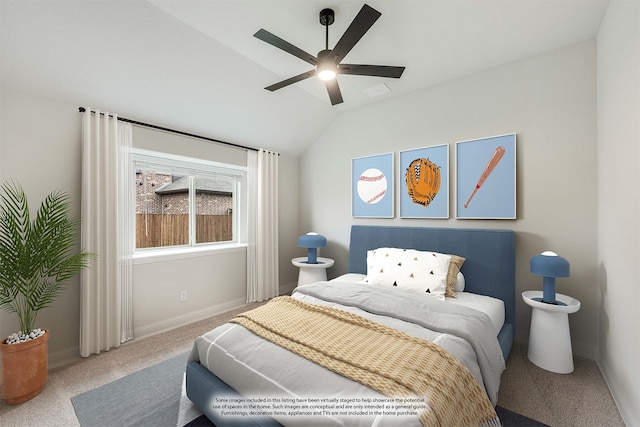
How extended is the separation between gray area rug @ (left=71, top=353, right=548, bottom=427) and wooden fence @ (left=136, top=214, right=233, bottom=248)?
1.51 metres

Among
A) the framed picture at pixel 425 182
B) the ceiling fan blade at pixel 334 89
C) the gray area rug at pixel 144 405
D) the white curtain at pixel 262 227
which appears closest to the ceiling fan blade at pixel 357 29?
the ceiling fan blade at pixel 334 89

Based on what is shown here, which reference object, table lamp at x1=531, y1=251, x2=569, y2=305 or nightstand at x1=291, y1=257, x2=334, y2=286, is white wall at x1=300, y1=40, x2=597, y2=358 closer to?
table lamp at x1=531, y1=251, x2=569, y2=305

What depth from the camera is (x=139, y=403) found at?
73.5 inches

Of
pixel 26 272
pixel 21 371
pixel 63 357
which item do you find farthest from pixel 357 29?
pixel 63 357

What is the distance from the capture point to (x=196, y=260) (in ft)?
11.0

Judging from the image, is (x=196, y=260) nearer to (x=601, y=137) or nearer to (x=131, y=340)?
(x=131, y=340)

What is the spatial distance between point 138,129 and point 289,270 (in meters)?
A: 2.75

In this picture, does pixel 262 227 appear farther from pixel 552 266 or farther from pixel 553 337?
pixel 553 337

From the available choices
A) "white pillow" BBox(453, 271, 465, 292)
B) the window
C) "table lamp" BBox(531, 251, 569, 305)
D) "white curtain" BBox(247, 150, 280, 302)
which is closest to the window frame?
the window

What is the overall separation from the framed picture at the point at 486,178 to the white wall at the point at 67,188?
9.57 ft

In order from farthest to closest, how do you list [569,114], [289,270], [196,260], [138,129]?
[289,270]
[196,260]
[138,129]
[569,114]

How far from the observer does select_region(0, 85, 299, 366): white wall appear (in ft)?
7.08

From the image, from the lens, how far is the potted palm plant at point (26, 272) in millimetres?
1869

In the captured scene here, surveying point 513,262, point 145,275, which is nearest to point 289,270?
point 145,275
